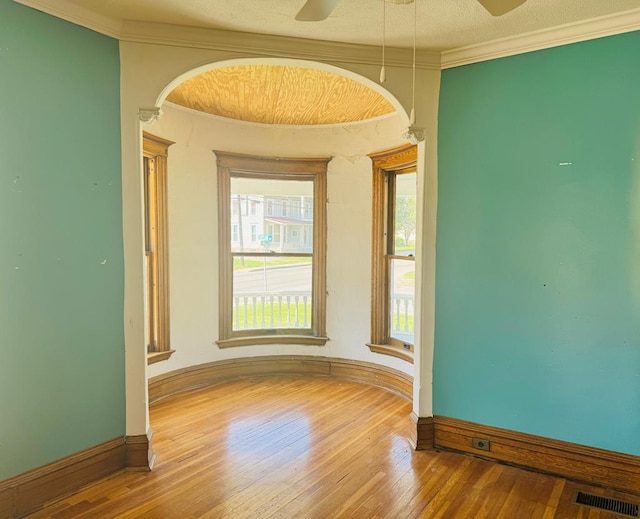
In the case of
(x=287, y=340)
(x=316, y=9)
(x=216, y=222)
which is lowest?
(x=287, y=340)

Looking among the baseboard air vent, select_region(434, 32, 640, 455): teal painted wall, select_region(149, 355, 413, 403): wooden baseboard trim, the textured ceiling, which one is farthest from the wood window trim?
the baseboard air vent

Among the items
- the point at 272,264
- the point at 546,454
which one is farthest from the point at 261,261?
the point at 546,454

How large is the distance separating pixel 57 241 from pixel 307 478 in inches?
76.5

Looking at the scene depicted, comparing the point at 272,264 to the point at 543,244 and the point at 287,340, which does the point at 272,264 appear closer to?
the point at 287,340

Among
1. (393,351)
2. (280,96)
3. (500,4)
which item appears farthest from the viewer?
(393,351)

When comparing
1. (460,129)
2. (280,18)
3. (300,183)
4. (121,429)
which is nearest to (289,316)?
(300,183)

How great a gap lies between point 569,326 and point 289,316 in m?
2.77

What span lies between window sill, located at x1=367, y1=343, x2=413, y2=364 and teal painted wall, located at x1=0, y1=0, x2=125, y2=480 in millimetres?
Result: 2393

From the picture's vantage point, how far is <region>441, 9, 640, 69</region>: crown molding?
2332 millimetres

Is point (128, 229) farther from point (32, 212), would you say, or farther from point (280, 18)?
point (280, 18)

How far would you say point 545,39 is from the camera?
8.27 ft

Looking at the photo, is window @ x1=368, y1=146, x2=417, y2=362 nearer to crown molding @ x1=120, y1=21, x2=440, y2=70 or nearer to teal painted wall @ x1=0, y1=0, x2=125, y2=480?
crown molding @ x1=120, y1=21, x2=440, y2=70

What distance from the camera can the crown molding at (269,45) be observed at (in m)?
2.48

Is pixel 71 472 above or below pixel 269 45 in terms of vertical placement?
below
